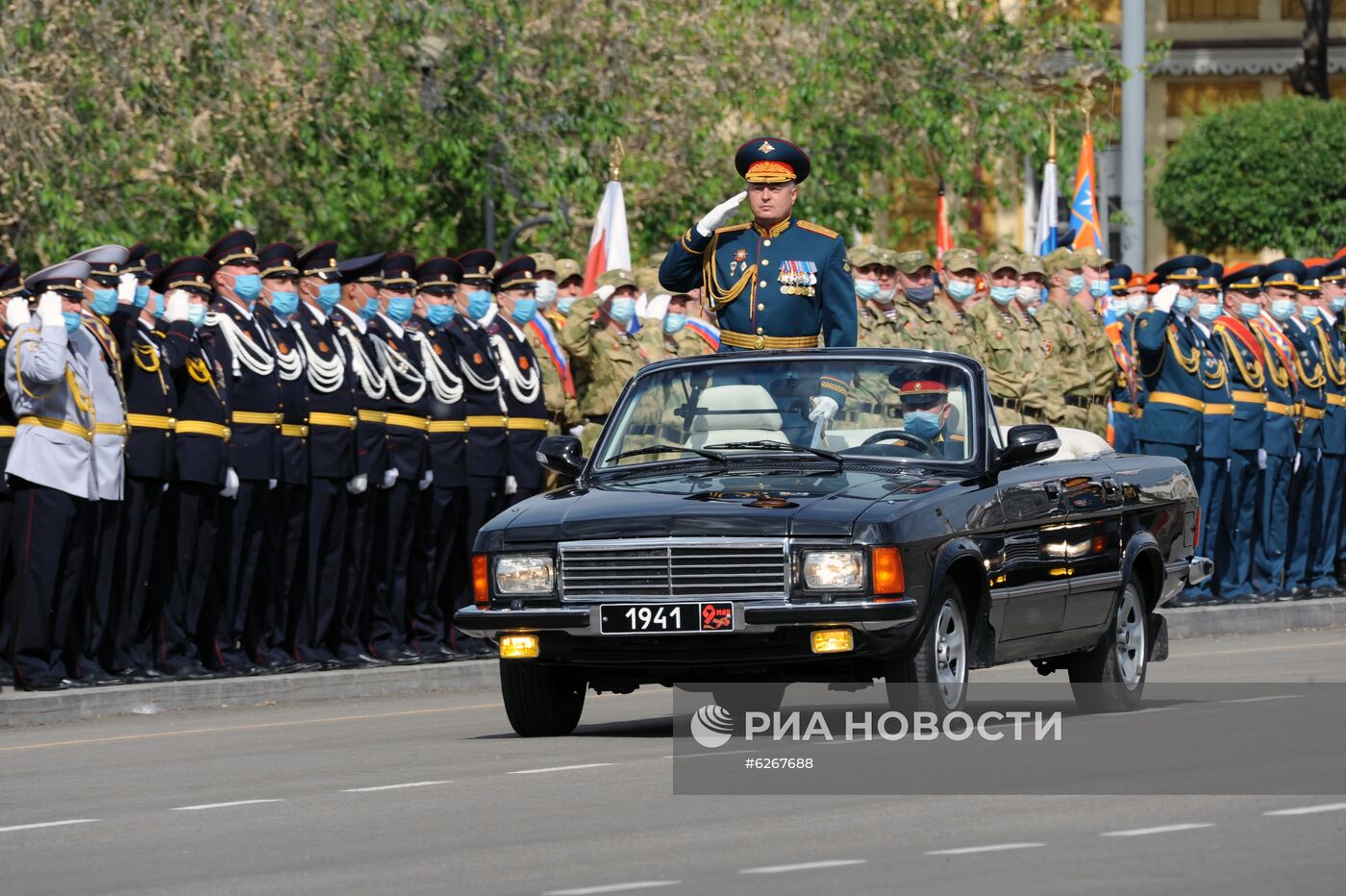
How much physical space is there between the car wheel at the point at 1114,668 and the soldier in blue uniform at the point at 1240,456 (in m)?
9.60

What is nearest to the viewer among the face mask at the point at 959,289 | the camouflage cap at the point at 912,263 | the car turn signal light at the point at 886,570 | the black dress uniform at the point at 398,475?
the car turn signal light at the point at 886,570

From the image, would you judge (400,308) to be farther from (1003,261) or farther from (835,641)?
(835,641)

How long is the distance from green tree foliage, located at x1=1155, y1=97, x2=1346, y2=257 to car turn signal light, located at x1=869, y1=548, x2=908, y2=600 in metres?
38.9

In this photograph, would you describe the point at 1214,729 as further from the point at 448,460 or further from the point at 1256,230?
the point at 1256,230

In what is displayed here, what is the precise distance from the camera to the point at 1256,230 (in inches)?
2028

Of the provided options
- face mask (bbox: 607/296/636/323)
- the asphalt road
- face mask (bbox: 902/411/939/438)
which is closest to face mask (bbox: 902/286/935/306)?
face mask (bbox: 607/296/636/323)

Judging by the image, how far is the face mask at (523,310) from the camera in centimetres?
2081

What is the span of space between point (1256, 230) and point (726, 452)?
39.1 metres

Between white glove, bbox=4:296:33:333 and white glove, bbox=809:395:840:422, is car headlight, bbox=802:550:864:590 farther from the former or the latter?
white glove, bbox=4:296:33:333

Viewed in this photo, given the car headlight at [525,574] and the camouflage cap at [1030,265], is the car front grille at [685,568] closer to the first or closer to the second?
the car headlight at [525,574]

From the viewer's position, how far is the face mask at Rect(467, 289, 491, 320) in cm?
Result: 2036

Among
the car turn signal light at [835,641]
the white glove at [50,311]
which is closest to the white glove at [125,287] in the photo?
the white glove at [50,311]

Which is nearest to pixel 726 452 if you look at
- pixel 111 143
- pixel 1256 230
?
pixel 111 143

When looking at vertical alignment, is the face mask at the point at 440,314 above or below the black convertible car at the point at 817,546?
above
